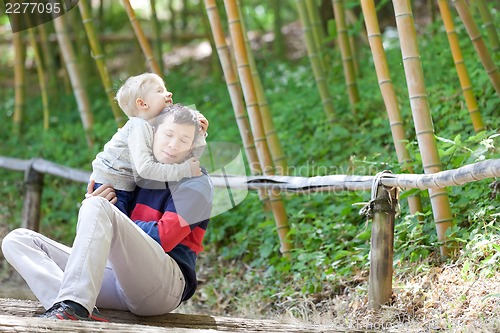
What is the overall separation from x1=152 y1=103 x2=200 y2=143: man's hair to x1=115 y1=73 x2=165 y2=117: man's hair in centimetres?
10

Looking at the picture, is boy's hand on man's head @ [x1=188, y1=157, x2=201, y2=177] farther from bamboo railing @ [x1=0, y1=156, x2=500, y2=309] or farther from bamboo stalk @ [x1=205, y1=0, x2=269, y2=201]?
bamboo stalk @ [x1=205, y1=0, x2=269, y2=201]

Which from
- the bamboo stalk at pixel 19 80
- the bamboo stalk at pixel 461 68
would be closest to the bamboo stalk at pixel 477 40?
the bamboo stalk at pixel 461 68

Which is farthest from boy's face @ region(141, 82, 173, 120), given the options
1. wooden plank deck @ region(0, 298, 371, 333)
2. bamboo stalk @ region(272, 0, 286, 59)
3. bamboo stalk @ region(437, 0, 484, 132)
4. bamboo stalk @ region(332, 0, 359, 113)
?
bamboo stalk @ region(272, 0, 286, 59)

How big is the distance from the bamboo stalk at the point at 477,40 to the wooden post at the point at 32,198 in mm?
2973

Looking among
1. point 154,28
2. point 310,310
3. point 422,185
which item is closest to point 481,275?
point 422,185

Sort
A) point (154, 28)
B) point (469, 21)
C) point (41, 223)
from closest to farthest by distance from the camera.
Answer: point (469, 21) → point (41, 223) → point (154, 28)

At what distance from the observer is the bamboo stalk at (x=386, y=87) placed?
3217 millimetres

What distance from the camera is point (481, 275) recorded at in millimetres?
2736

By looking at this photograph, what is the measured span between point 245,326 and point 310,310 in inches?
35.4

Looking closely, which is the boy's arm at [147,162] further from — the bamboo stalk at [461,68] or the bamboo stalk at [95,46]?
the bamboo stalk at [95,46]

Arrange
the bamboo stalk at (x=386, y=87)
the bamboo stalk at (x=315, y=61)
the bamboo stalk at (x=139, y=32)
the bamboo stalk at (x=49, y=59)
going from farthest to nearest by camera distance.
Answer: the bamboo stalk at (x=49, y=59)
the bamboo stalk at (x=315, y=61)
the bamboo stalk at (x=139, y=32)
the bamboo stalk at (x=386, y=87)

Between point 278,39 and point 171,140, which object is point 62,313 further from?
point 278,39

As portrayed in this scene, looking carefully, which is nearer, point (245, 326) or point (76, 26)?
point (245, 326)

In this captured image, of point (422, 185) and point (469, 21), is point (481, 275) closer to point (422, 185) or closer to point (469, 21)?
point (422, 185)
